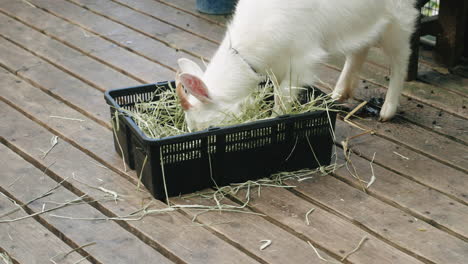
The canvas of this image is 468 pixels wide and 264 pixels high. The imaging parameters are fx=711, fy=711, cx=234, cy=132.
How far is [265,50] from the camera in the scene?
3.40 m

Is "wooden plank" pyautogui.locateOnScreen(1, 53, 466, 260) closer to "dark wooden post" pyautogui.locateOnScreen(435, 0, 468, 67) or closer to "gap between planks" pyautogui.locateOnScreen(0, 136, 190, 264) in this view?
"gap between planks" pyautogui.locateOnScreen(0, 136, 190, 264)

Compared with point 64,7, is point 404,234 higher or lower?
lower

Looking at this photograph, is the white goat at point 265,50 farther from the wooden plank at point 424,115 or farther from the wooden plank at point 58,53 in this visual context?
the wooden plank at point 58,53

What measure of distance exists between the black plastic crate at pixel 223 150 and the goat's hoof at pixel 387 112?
660 millimetres

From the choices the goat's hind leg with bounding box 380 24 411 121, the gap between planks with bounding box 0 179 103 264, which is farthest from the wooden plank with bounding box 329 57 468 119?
the gap between planks with bounding box 0 179 103 264

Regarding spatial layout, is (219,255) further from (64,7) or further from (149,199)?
(64,7)

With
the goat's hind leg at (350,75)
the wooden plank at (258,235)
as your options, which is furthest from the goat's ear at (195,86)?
the goat's hind leg at (350,75)

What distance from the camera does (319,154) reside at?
3.56 m

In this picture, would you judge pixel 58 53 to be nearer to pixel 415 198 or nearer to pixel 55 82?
pixel 55 82

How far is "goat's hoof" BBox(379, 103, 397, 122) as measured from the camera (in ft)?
13.4

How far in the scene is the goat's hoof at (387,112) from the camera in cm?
409

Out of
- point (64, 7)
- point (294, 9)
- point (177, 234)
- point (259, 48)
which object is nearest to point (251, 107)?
point (259, 48)

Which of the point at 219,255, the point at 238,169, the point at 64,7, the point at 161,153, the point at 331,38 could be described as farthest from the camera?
the point at 64,7

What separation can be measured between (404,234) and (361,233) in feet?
0.61
